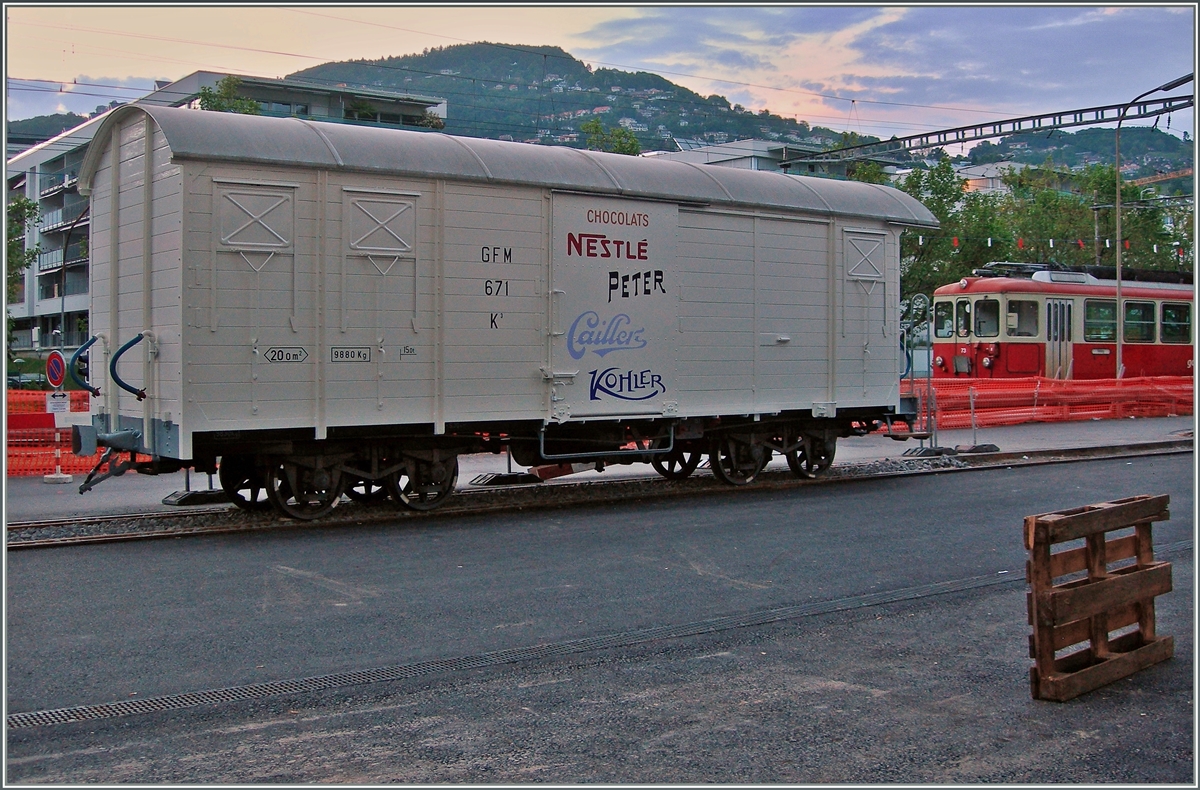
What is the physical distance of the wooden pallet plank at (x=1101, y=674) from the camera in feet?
18.4

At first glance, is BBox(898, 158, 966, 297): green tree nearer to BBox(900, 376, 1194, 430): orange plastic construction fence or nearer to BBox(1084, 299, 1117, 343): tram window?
BBox(1084, 299, 1117, 343): tram window

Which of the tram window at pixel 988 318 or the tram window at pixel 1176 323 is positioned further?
the tram window at pixel 1176 323

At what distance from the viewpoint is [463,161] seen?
11.8 meters

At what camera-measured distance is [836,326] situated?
15180 millimetres

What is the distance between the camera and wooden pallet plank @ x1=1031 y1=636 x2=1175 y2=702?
5.60 meters

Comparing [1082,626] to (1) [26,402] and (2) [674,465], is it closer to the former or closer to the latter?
(2) [674,465]

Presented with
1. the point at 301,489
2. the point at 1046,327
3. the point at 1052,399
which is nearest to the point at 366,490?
the point at 301,489

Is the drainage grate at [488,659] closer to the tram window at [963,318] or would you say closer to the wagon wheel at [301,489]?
the wagon wheel at [301,489]

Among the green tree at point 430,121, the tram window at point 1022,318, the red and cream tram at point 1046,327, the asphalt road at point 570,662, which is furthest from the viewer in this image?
the green tree at point 430,121

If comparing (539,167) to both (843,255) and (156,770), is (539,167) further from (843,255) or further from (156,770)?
(156,770)

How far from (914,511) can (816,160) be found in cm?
2005

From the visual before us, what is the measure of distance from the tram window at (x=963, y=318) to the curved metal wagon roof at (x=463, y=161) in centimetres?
1399

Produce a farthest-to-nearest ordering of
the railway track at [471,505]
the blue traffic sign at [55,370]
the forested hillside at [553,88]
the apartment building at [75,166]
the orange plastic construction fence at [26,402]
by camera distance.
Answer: the forested hillside at [553,88]
the apartment building at [75,166]
the orange plastic construction fence at [26,402]
the blue traffic sign at [55,370]
the railway track at [471,505]

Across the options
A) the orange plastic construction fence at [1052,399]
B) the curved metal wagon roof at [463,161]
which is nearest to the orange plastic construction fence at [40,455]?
the curved metal wagon roof at [463,161]
